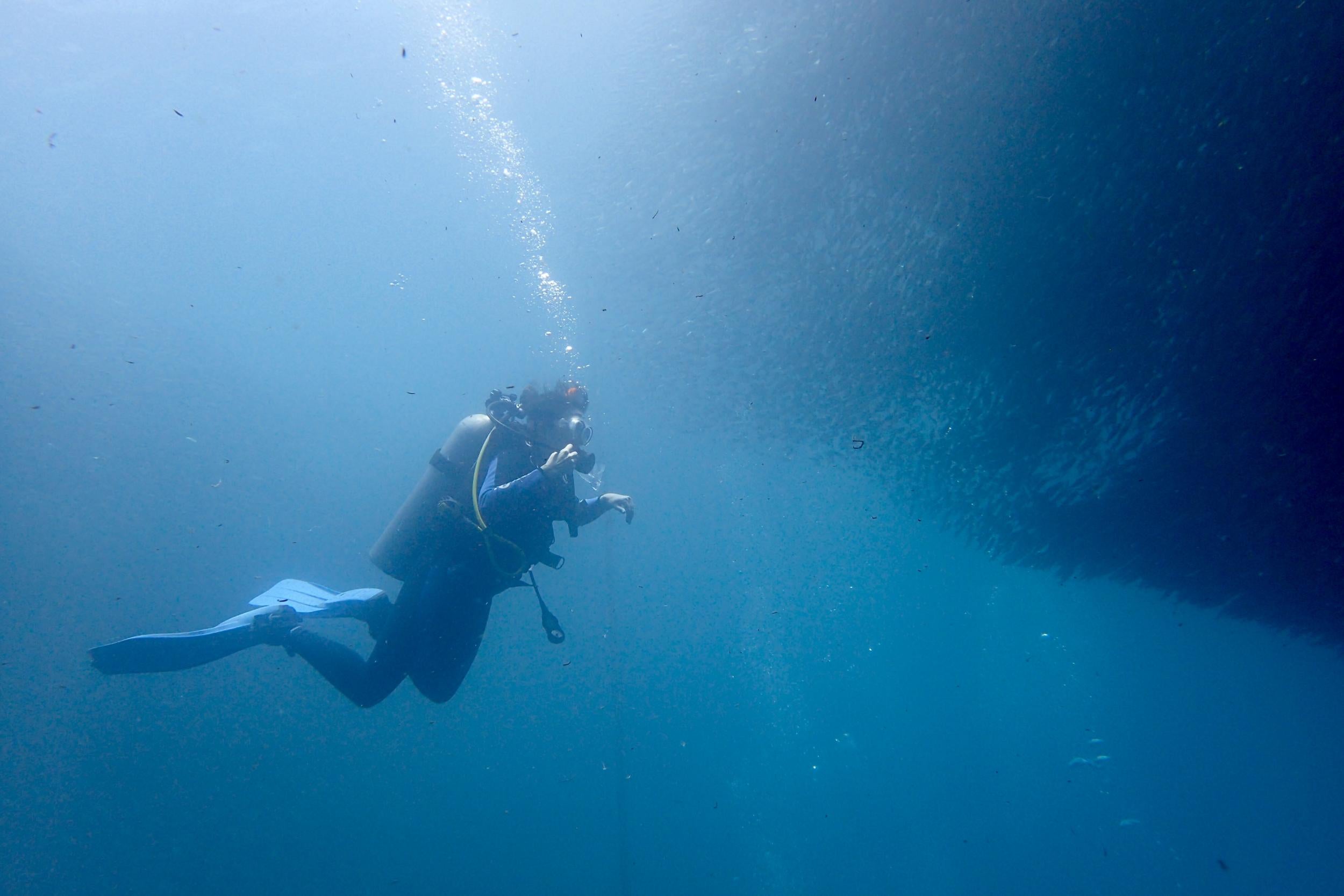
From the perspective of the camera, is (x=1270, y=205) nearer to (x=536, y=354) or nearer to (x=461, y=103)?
(x=461, y=103)

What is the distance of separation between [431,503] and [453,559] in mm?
629

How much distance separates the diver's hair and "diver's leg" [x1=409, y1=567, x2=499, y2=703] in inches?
54.6

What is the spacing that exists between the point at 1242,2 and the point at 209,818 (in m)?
45.9

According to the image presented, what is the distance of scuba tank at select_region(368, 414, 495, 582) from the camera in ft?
15.3

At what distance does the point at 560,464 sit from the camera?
13.5ft

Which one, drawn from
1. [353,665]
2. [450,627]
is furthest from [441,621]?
[353,665]

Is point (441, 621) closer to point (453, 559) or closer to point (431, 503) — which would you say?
point (453, 559)

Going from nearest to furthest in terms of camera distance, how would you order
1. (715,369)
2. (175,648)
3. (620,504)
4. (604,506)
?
(175,648) < (620,504) < (604,506) < (715,369)

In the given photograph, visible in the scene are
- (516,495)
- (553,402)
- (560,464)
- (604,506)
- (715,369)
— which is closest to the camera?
(516,495)

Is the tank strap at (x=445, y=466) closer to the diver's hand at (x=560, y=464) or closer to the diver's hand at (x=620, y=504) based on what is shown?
the diver's hand at (x=560, y=464)

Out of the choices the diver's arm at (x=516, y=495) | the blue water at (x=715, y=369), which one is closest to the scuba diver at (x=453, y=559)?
the diver's arm at (x=516, y=495)

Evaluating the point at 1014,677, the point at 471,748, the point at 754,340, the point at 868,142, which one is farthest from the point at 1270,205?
the point at 1014,677

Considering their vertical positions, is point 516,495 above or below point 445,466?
below

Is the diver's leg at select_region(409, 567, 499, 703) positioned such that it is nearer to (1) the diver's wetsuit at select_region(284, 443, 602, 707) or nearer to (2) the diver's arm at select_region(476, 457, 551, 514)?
(1) the diver's wetsuit at select_region(284, 443, 602, 707)
